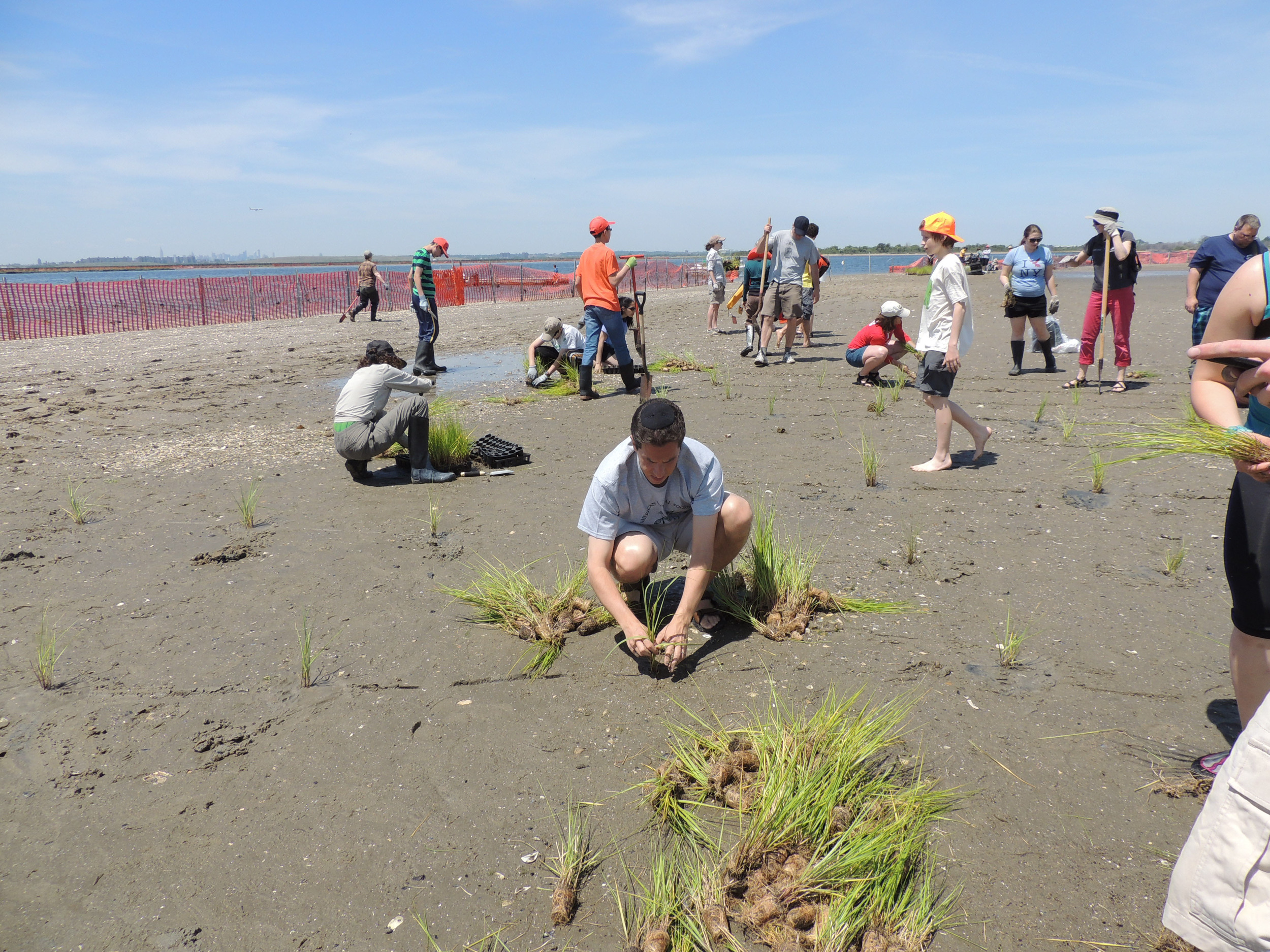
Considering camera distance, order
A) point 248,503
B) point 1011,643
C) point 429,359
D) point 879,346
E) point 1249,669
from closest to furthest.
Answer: point 1249,669 < point 1011,643 < point 248,503 < point 879,346 < point 429,359

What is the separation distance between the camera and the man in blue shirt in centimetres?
642

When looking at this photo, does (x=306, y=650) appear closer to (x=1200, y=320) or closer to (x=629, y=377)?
(x=629, y=377)

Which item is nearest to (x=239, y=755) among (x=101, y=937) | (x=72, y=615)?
(x=101, y=937)

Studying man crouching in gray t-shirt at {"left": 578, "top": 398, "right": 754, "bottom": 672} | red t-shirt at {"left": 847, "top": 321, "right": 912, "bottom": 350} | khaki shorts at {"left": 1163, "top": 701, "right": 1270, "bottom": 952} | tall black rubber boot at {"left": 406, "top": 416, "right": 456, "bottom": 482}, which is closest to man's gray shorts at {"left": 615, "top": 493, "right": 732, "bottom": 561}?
man crouching in gray t-shirt at {"left": 578, "top": 398, "right": 754, "bottom": 672}

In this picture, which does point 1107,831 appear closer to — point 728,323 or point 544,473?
point 544,473

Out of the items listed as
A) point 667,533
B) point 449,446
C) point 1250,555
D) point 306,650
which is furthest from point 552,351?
point 1250,555

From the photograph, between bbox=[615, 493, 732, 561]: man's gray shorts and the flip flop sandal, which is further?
bbox=[615, 493, 732, 561]: man's gray shorts

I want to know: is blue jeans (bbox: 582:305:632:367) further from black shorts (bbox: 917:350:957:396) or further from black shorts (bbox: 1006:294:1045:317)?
black shorts (bbox: 1006:294:1045:317)

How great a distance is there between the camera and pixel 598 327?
9.00 m

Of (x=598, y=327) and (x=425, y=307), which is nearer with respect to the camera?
(x=598, y=327)

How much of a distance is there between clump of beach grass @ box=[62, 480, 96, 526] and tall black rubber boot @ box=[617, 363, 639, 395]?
→ 530cm

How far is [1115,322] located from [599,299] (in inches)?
212

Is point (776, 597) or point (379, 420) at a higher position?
point (379, 420)

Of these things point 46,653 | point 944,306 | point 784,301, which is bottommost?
point 46,653
